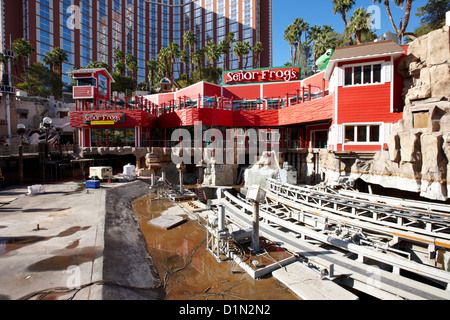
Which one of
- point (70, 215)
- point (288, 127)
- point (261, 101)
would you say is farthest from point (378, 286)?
point (261, 101)

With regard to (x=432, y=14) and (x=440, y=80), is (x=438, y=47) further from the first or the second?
(x=432, y=14)

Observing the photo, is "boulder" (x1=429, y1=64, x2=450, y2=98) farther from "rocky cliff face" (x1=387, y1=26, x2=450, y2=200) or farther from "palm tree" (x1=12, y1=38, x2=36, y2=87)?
"palm tree" (x1=12, y1=38, x2=36, y2=87)

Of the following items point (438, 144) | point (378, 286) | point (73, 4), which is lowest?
point (378, 286)

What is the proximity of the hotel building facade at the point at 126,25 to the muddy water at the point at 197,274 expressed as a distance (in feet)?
251

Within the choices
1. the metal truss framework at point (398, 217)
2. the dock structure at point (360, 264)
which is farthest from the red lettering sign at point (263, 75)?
the dock structure at point (360, 264)

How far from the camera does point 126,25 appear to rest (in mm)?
90500

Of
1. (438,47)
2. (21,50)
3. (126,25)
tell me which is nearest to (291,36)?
(438,47)

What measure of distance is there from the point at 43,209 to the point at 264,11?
95646 millimetres

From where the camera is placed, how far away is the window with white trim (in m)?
18.5

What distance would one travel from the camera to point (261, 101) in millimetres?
33688

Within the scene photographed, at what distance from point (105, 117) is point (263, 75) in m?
24.1

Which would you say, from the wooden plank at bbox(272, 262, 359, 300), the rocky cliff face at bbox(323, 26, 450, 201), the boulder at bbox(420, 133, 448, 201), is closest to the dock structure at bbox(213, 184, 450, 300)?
the wooden plank at bbox(272, 262, 359, 300)

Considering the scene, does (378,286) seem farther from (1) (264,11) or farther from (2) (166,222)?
(1) (264,11)

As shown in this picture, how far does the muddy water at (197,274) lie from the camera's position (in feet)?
22.0
